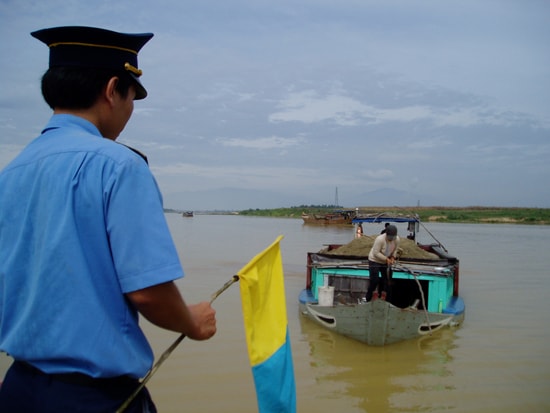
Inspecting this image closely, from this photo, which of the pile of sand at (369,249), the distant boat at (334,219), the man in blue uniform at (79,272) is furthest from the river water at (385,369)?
the distant boat at (334,219)

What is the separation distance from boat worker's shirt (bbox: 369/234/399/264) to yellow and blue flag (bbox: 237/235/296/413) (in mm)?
6817

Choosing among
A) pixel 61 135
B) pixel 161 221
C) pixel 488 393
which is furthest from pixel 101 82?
pixel 488 393

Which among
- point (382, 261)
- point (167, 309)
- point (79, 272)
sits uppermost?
point (79, 272)

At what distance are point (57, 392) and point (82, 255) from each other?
15.9 inches

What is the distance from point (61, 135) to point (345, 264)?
28.3 feet

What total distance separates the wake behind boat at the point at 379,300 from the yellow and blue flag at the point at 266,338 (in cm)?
596

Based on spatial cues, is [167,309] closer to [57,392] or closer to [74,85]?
[57,392]

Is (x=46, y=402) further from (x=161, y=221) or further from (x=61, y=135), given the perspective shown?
(x=61, y=135)

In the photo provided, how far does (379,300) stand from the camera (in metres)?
8.00

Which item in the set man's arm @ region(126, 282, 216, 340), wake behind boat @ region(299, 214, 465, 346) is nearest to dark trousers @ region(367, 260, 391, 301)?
wake behind boat @ region(299, 214, 465, 346)

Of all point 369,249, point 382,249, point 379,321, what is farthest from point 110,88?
point 369,249

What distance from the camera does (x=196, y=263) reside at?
20.3 m

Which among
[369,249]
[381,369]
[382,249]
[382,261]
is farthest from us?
[369,249]

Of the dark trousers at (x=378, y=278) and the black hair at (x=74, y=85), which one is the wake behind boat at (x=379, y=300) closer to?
the dark trousers at (x=378, y=278)
